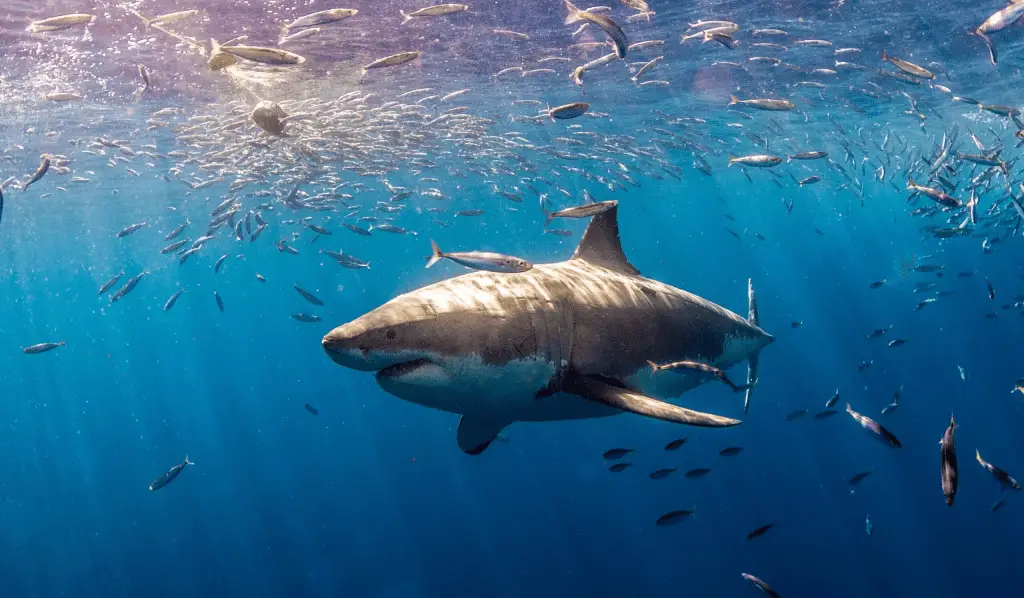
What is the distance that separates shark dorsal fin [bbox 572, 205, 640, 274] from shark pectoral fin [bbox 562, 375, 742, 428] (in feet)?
6.17

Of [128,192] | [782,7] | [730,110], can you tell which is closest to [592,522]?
[782,7]

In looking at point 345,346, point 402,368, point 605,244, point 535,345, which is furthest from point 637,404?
point 605,244

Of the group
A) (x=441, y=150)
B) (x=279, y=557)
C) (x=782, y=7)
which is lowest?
(x=279, y=557)

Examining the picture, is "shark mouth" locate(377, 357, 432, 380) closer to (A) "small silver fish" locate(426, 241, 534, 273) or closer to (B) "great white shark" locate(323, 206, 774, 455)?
(B) "great white shark" locate(323, 206, 774, 455)

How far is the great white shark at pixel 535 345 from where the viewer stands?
3102 mm

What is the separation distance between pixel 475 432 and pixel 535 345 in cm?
145

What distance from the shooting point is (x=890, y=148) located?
3672cm

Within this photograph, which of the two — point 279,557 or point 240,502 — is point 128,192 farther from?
point 279,557

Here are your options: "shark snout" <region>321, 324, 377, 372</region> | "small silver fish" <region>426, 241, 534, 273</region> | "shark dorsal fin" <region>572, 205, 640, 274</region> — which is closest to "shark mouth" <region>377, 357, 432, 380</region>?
"shark snout" <region>321, 324, 377, 372</region>

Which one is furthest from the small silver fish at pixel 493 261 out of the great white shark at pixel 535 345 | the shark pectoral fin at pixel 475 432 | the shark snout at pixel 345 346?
the shark snout at pixel 345 346

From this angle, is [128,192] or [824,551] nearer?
[824,551]

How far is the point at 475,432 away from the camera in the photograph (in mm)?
4660

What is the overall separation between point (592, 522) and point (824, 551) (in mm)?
6494

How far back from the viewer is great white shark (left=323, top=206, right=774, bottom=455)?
3.10 meters
